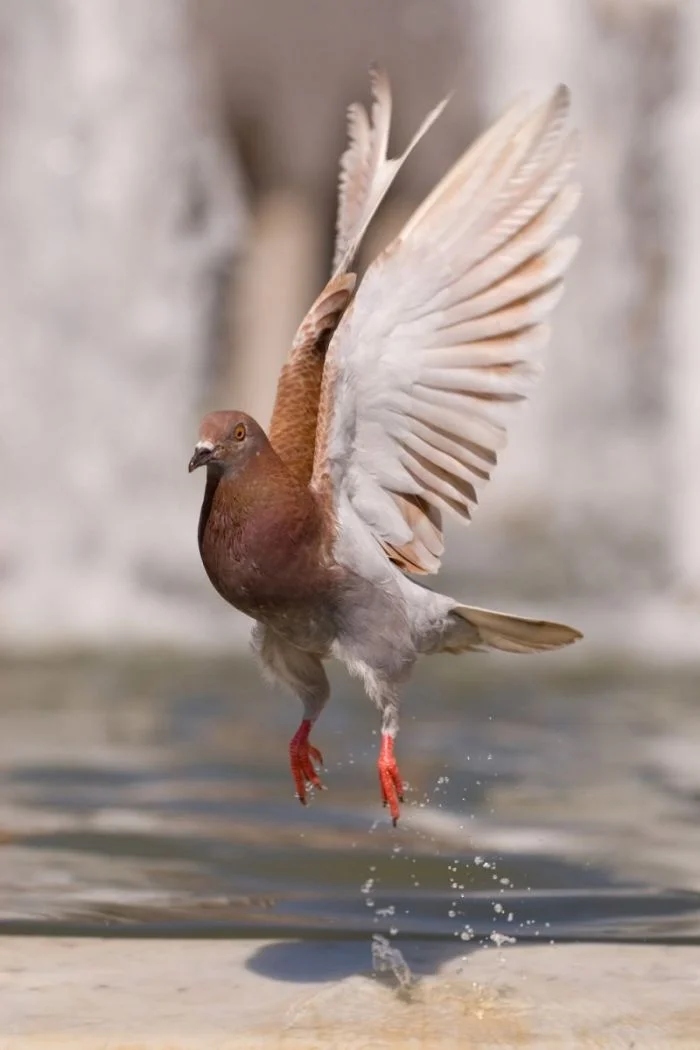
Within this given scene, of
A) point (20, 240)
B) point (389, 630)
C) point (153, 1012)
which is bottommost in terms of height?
point (153, 1012)

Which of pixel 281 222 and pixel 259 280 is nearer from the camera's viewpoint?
pixel 281 222

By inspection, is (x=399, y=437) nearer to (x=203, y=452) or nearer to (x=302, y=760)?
(x=203, y=452)

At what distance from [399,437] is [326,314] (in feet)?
1.27

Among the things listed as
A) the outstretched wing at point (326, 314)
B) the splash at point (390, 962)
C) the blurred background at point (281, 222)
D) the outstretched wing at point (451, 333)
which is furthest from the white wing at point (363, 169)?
the blurred background at point (281, 222)

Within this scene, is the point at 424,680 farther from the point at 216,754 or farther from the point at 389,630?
the point at 389,630

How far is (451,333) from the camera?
3.54 m

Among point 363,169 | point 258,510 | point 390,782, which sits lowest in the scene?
point 390,782

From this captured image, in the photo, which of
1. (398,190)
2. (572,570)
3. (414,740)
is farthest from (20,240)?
(414,740)

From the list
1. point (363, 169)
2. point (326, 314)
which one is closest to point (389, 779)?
point (326, 314)

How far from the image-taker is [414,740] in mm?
6730

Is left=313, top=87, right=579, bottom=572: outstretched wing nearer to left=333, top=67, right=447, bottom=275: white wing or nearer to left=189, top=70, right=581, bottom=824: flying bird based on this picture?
left=189, top=70, right=581, bottom=824: flying bird

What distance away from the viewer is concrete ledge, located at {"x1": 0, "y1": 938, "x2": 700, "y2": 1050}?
3236 millimetres

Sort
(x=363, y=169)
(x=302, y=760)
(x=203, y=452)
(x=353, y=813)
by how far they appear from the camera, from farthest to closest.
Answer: (x=353, y=813)
(x=363, y=169)
(x=302, y=760)
(x=203, y=452)

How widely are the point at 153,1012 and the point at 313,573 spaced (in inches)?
33.5
